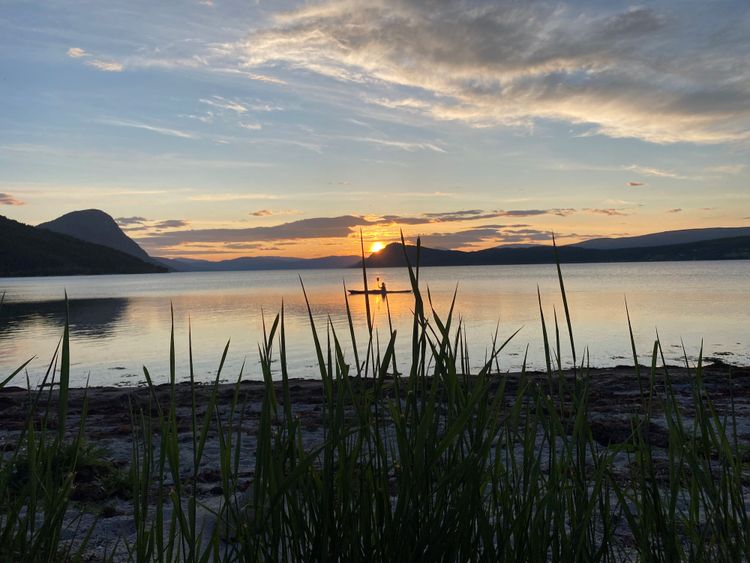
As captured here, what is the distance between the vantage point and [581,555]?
1885mm

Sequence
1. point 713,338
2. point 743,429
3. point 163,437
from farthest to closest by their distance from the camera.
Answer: point 713,338 → point 743,429 → point 163,437

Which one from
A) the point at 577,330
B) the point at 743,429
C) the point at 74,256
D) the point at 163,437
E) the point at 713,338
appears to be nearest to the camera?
the point at 163,437

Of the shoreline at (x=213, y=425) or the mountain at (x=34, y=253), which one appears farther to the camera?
the mountain at (x=34, y=253)

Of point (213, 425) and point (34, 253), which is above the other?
point (34, 253)

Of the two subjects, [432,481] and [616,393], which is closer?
[432,481]

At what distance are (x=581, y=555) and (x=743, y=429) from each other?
8.88m

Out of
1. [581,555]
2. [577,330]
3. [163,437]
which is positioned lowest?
[577,330]

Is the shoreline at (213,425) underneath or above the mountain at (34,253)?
underneath

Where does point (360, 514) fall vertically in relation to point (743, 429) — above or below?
above

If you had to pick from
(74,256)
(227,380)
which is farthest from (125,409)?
(74,256)

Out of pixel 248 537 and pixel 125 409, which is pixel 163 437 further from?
pixel 125 409

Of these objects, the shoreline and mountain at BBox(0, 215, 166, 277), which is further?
mountain at BBox(0, 215, 166, 277)

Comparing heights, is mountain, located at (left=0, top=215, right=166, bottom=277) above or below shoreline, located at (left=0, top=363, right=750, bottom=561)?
above

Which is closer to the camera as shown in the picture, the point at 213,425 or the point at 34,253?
the point at 213,425
